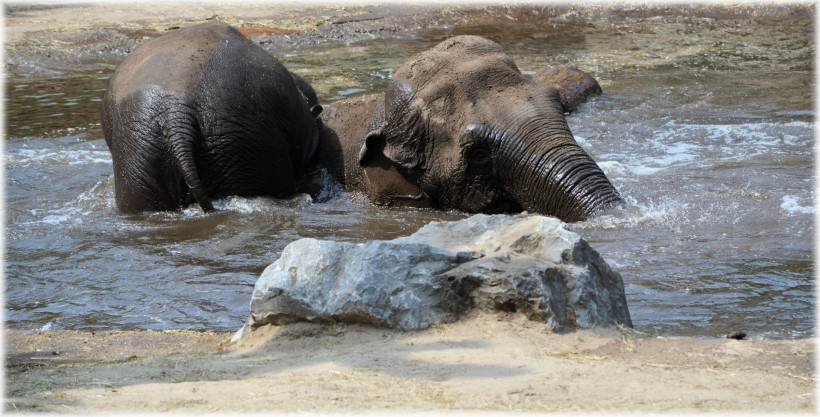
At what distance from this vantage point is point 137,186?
9227 mm

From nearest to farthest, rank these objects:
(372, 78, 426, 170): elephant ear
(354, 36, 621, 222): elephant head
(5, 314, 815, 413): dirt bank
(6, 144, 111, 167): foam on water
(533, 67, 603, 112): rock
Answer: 1. (5, 314, 815, 413): dirt bank
2. (354, 36, 621, 222): elephant head
3. (372, 78, 426, 170): elephant ear
4. (6, 144, 111, 167): foam on water
5. (533, 67, 603, 112): rock

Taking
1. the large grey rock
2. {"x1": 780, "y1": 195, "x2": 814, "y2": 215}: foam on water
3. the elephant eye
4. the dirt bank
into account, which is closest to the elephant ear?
the elephant eye

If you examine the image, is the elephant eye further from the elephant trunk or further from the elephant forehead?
the elephant forehead

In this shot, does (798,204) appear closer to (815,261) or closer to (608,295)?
(815,261)

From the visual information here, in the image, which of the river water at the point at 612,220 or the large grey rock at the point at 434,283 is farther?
the river water at the point at 612,220

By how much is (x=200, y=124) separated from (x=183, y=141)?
0.83 feet

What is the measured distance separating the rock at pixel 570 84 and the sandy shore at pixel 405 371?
8.59 m

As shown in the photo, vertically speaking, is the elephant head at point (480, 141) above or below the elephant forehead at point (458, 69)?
below

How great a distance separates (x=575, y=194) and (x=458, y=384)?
4098 mm

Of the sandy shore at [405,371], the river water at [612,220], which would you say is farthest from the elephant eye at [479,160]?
the sandy shore at [405,371]

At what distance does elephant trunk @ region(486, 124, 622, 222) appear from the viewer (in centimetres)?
841

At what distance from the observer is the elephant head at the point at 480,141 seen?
8531 millimetres

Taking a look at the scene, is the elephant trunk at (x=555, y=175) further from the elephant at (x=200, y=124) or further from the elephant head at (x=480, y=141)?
the elephant at (x=200, y=124)

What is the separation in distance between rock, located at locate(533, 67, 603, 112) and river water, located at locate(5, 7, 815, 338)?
197mm
